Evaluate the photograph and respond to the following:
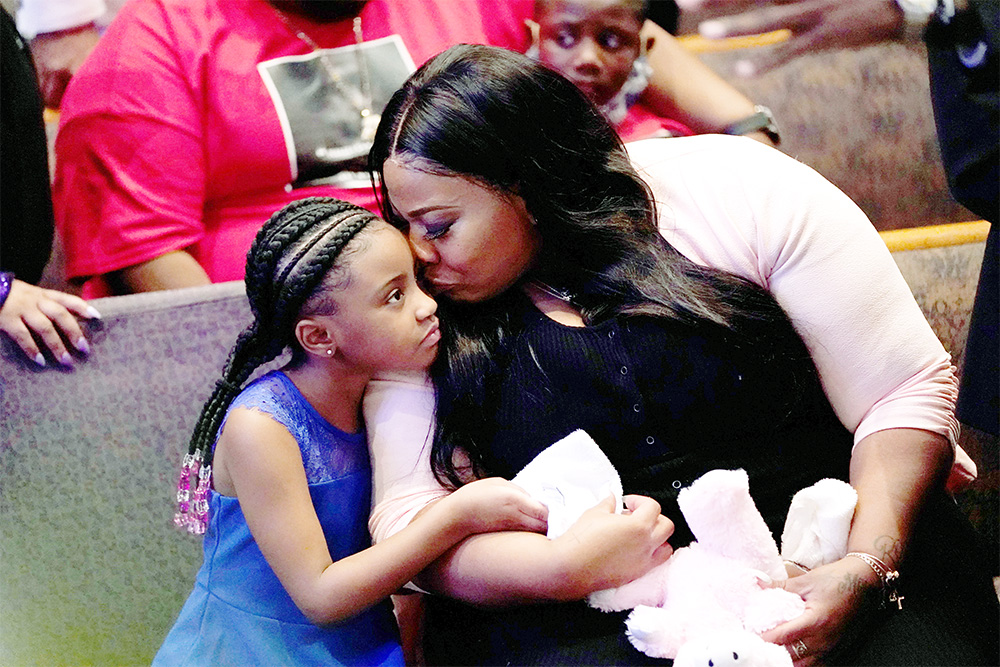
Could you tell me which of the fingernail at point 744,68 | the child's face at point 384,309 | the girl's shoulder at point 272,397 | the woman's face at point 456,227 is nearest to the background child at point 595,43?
the fingernail at point 744,68

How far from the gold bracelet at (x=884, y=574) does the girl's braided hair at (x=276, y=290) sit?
67 cm

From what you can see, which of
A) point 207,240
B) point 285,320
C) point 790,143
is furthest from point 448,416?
point 790,143

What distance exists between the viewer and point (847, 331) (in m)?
1.02

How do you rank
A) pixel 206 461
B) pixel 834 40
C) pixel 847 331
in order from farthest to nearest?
pixel 834 40 < pixel 206 461 < pixel 847 331

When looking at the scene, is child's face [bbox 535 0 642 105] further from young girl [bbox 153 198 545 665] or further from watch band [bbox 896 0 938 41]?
young girl [bbox 153 198 545 665]

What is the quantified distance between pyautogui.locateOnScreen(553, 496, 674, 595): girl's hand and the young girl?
7 centimetres

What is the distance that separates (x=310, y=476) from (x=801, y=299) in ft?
2.06

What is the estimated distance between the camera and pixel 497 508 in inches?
38.1

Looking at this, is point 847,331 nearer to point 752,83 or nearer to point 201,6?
point 752,83

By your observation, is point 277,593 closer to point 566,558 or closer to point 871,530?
point 566,558

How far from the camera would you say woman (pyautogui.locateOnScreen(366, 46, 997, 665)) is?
99cm

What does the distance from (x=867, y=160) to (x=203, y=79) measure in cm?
137

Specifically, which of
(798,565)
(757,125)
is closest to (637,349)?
(798,565)

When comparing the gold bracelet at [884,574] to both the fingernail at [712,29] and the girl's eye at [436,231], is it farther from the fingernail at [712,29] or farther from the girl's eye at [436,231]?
the fingernail at [712,29]
